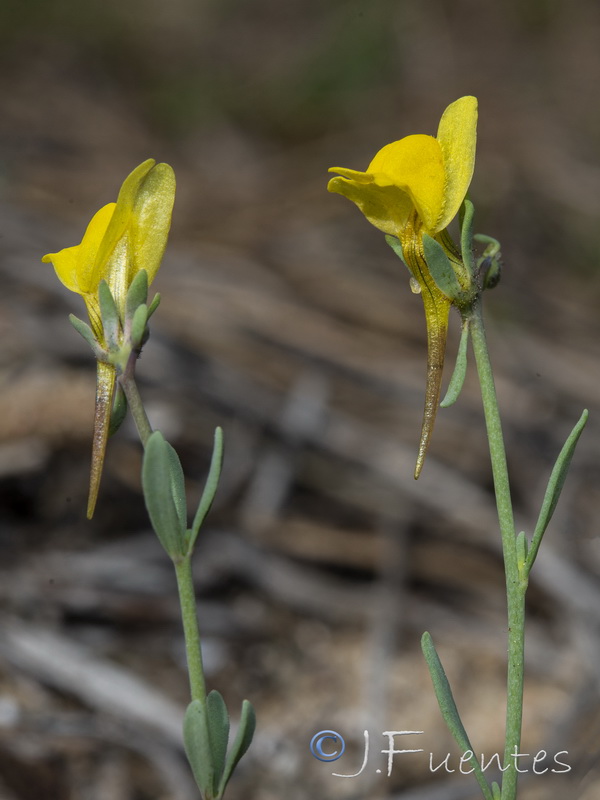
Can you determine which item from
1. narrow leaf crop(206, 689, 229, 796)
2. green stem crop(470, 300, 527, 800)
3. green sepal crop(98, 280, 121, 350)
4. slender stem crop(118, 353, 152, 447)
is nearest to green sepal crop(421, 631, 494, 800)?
green stem crop(470, 300, 527, 800)

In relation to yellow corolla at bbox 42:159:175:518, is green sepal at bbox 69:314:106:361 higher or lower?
lower

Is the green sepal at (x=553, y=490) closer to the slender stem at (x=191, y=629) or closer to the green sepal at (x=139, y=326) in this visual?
the slender stem at (x=191, y=629)

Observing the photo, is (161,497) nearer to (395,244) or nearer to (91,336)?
(91,336)

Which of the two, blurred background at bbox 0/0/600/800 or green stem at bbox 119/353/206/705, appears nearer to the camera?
green stem at bbox 119/353/206/705

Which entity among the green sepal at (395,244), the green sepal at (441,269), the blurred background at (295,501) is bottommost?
the blurred background at (295,501)

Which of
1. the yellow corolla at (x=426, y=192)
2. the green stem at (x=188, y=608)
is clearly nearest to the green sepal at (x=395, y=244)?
the yellow corolla at (x=426, y=192)

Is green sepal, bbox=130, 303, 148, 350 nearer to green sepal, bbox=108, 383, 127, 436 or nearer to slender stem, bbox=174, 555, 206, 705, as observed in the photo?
green sepal, bbox=108, 383, 127, 436

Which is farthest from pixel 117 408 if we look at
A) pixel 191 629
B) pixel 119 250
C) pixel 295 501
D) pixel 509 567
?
pixel 295 501
